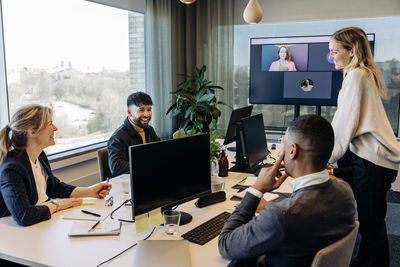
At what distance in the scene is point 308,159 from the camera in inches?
53.7

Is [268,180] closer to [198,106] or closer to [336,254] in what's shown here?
[336,254]

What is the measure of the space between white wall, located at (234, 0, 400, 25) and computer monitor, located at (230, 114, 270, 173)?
2621mm

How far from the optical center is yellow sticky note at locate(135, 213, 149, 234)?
158 centimetres

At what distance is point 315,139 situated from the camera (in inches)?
52.8

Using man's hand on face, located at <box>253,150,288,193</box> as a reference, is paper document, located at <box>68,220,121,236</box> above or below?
below

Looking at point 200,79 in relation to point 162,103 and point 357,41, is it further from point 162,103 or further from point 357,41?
point 357,41

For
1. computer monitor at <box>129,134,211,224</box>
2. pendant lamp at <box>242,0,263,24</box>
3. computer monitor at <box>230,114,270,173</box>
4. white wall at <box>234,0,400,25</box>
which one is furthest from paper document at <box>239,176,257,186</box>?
white wall at <box>234,0,400,25</box>

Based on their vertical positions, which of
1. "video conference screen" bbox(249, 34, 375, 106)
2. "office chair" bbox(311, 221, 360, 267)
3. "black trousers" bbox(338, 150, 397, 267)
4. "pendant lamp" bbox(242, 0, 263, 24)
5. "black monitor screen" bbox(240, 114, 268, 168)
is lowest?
"black trousers" bbox(338, 150, 397, 267)

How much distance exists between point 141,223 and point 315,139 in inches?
31.4

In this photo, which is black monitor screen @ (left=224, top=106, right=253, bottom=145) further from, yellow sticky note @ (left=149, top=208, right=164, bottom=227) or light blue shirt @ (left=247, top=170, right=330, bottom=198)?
light blue shirt @ (left=247, top=170, right=330, bottom=198)

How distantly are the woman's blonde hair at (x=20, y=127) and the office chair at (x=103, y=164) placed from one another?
→ 80 cm

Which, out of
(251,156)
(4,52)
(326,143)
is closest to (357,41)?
(251,156)

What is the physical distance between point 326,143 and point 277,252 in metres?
0.42

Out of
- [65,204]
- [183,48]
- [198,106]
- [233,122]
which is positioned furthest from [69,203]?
[183,48]
